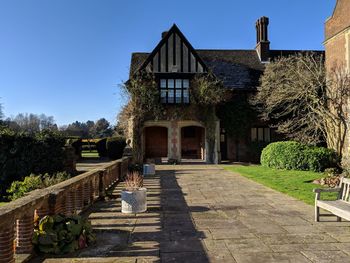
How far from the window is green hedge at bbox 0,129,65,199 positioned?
15.0 metres

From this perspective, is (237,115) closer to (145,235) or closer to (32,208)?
(145,235)

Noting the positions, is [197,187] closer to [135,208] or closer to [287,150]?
[135,208]

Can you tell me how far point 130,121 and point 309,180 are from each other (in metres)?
13.5

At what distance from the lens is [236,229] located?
6406mm

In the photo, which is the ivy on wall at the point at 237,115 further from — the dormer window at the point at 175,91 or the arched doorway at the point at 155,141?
the arched doorway at the point at 155,141

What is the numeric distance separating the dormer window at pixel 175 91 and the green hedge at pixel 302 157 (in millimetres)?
7425

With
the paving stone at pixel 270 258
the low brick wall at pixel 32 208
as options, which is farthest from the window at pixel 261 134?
the paving stone at pixel 270 258

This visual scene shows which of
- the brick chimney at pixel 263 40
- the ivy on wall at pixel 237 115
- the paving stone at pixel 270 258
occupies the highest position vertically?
the brick chimney at pixel 263 40

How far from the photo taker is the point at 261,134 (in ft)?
86.8

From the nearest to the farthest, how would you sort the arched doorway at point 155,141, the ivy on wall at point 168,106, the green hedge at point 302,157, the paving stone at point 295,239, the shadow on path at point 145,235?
the shadow on path at point 145,235
the paving stone at point 295,239
the green hedge at point 302,157
the ivy on wall at point 168,106
the arched doorway at point 155,141

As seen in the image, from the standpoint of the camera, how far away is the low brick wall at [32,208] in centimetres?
416

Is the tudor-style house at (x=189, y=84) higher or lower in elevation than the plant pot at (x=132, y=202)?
higher

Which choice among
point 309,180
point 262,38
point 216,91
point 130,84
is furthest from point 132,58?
point 309,180

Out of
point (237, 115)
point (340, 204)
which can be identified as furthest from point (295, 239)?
point (237, 115)
